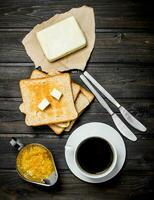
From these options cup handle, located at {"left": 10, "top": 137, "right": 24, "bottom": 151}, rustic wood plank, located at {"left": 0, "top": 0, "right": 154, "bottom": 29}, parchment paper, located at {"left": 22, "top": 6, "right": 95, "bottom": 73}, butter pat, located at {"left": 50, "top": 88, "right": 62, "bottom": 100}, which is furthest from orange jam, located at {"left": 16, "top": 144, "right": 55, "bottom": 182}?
rustic wood plank, located at {"left": 0, "top": 0, "right": 154, "bottom": 29}

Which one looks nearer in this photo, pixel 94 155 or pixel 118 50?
pixel 94 155

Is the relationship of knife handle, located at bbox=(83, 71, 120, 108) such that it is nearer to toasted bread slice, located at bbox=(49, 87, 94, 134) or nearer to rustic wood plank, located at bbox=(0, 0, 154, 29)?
toasted bread slice, located at bbox=(49, 87, 94, 134)

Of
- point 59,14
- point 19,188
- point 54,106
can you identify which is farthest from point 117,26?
point 19,188

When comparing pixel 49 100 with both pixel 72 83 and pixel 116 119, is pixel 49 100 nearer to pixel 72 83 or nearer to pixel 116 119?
pixel 72 83

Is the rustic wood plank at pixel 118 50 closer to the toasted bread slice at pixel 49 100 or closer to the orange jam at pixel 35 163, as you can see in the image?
the toasted bread slice at pixel 49 100

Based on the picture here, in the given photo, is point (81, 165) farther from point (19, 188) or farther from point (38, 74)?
point (38, 74)

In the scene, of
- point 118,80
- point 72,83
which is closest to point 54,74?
point 72,83

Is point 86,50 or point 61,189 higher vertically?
point 86,50
